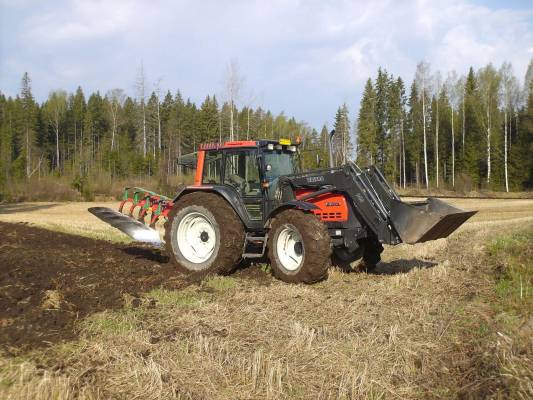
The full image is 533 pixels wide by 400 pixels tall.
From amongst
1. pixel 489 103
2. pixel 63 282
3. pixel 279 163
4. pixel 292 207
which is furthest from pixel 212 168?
pixel 489 103

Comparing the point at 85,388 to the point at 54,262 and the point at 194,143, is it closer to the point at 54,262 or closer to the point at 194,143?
the point at 54,262

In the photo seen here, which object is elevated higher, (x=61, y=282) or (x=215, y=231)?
(x=215, y=231)

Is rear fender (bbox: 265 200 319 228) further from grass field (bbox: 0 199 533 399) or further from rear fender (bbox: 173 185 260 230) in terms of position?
grass field (bbox: 0 199 533 399)

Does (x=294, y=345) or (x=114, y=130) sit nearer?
(x=294, y=345)

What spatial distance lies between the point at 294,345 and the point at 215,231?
167 inches

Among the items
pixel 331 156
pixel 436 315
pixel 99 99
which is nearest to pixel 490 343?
pixel 436 315

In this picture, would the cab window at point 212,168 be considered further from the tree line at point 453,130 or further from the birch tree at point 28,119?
the birch tree at point 28,119

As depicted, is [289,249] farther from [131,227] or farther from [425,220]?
[131,227]

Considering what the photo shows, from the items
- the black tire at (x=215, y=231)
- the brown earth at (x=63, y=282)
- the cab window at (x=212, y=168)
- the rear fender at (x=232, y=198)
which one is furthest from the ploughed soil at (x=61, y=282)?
the cab window at (x=212, y=168)

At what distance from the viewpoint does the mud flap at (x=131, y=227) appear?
12180 mm

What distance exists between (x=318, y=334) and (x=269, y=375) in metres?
1.17

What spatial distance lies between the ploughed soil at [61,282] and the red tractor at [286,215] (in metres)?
0.96

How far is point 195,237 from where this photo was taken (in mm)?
9453

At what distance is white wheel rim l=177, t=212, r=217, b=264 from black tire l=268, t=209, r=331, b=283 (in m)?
1.59
